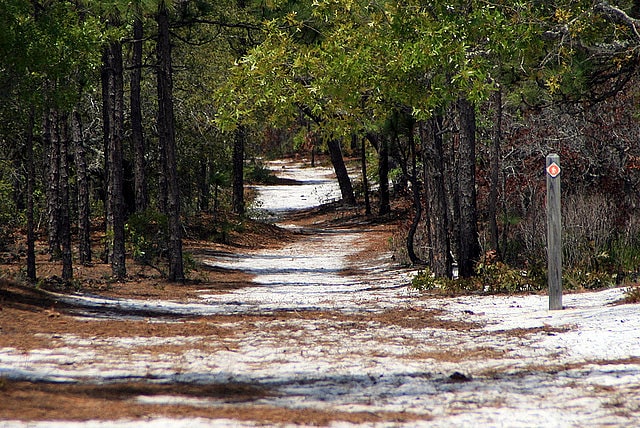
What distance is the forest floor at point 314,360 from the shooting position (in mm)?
5672

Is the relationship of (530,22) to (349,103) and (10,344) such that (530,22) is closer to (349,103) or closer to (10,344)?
(349,103)

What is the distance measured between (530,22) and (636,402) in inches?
290

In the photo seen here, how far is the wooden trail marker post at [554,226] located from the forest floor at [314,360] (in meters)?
0.33

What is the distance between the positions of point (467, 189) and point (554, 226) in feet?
14.5

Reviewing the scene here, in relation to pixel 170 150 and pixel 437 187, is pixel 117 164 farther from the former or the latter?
pixel 437 187

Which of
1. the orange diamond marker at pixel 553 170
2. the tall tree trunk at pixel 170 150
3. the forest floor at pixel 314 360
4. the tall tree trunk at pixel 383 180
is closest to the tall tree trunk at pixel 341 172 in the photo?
the tall tree trunk at pixel 383 180

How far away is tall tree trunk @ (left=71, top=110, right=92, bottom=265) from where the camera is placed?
66.1 ft

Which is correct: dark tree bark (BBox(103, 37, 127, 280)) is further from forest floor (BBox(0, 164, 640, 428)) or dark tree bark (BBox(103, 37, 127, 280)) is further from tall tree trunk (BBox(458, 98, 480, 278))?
tall tree trunk (BBox(458, 98, 480, 278))

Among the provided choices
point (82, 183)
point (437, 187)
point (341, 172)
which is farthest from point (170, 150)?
point (341, 172)

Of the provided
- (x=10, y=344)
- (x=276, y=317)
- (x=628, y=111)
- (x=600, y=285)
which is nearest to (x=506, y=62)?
(x=600, y=285)

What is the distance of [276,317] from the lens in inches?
469

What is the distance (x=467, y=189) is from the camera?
592 inches

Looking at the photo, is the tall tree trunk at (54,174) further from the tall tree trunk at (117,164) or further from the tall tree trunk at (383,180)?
the tall tree trunk at (383,180)

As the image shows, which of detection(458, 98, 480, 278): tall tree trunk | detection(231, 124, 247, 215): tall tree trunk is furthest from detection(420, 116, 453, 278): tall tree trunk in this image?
detection(231, 124, 247, 215): tall tree trunk
